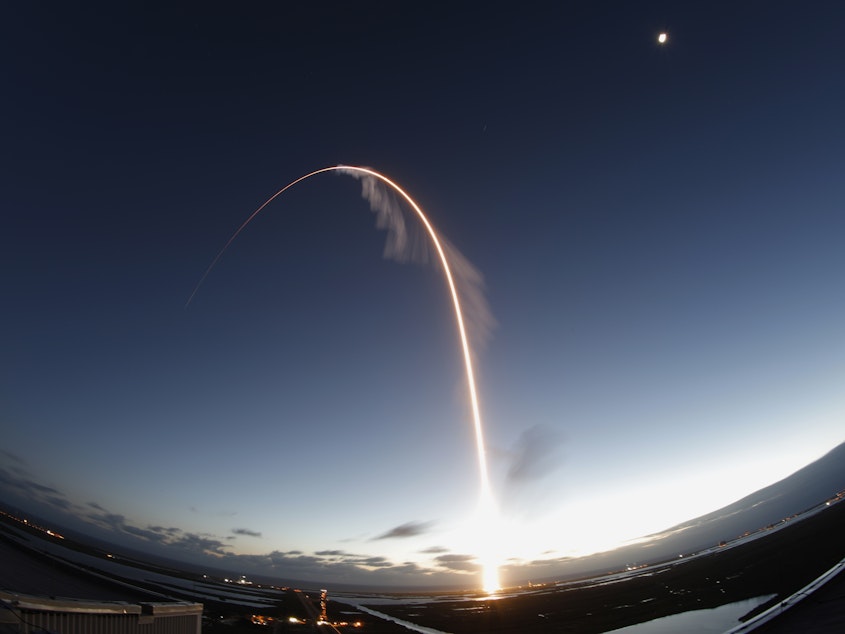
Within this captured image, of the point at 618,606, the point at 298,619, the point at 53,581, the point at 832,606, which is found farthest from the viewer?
the point at 618,606

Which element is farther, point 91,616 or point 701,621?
point 701,621

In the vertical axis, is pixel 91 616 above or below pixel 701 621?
above

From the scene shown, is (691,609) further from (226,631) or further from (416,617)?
(226,631)

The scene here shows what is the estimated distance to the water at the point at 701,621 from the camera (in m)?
91.3

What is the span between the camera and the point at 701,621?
331 feet

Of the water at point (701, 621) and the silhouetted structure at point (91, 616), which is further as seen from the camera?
the water at point (701, 621)

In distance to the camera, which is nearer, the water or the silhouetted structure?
the silhouetted structure

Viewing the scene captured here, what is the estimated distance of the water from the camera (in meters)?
91.3

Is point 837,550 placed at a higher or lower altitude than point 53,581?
lower

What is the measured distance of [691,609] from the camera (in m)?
119

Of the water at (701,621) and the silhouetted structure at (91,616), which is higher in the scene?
the silhouetted structure at (91,616)

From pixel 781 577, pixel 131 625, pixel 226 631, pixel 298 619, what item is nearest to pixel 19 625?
pixel 131 625

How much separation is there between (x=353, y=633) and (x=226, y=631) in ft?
105

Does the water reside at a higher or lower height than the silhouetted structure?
lower
